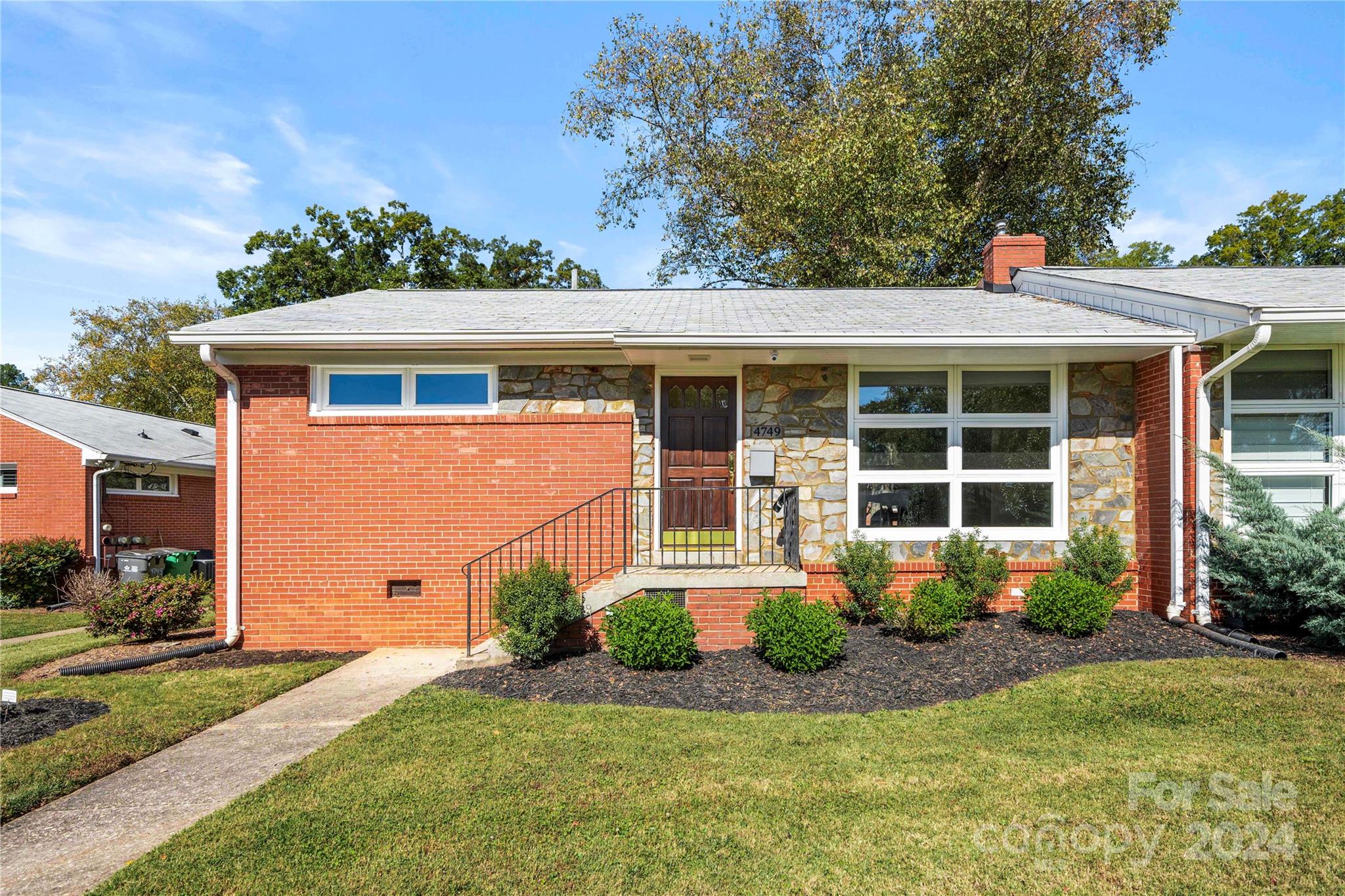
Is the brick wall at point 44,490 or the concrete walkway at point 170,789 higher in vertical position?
the brick wall at point 44,490

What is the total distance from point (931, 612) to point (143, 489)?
1727 cm

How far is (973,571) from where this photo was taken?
258 inches

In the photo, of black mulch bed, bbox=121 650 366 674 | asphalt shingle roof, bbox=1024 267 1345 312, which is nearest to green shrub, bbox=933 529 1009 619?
asphalt shingle roof, bbox=1024 267 1345 312

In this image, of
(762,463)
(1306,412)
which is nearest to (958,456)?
(762,463)

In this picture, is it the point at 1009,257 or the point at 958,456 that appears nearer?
the point at 958,456

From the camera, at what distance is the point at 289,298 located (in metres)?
24.3

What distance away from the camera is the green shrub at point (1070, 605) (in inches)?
236

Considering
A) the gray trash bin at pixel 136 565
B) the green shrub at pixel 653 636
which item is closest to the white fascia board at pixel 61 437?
the gray trash bin at pixel 136 565

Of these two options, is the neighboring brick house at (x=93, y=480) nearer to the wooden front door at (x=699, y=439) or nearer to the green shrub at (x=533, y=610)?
the green shrub at (x=533, y=610)

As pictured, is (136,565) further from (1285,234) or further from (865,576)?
(1285,234)

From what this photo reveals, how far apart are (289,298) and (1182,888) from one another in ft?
91.1

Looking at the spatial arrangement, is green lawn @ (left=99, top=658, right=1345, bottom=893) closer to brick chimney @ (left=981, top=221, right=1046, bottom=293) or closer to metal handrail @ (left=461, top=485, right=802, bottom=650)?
metal handrail @ (left=461, top=485, right=802, bottom=650)

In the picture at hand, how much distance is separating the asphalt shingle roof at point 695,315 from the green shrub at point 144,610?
3.18 meters

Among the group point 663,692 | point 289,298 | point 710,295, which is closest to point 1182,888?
point 663,692
